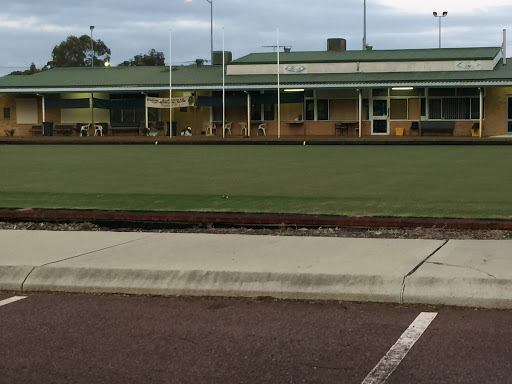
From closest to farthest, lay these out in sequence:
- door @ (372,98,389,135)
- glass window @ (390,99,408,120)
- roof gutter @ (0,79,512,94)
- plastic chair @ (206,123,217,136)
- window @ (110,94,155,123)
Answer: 1. roof gutter @ (0,79,512,94)
2. glass window @ (390,99,408,120)
3. door @ (372,98,389,135)
4. plastic chair @ (206,123,217,136)
5. window @ (110,94,155,123)

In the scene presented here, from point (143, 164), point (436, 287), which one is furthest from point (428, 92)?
point (436, 287)

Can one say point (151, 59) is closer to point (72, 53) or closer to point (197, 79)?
point (72, 53)

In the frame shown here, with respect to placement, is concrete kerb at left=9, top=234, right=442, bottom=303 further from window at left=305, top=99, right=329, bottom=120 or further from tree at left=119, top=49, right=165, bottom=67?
tree at left=119, top=49, right=165, bottom=67

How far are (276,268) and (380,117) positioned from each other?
37570 mm

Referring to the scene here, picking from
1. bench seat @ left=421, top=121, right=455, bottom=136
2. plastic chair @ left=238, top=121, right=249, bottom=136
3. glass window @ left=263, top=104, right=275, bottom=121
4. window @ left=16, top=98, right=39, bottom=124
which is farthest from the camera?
window @ left=16, top=98, right=39, bottom=124

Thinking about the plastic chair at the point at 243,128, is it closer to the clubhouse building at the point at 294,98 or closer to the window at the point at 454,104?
the clubhouse building at the point at 294,98

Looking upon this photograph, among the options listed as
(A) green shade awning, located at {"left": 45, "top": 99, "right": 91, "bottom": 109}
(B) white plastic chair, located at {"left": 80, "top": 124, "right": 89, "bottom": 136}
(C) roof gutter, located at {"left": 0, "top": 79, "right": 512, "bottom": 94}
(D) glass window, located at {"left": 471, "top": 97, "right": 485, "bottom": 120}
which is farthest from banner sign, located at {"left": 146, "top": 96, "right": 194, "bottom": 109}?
(D) glass window, located at {"left": 471, "top": 97, "right": 485, "bottom": 120}

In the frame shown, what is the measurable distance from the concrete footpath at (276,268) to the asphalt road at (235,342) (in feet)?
0.74

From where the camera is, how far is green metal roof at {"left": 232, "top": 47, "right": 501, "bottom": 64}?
4431 centimetres

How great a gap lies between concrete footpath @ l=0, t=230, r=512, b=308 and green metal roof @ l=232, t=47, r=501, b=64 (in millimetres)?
37520

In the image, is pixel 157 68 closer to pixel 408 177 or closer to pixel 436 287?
pixel 408 177

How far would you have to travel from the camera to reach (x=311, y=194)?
12.9 m

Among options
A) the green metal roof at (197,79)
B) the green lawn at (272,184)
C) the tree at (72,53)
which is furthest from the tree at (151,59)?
the green lawn at (272,184)

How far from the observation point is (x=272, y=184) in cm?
1473
